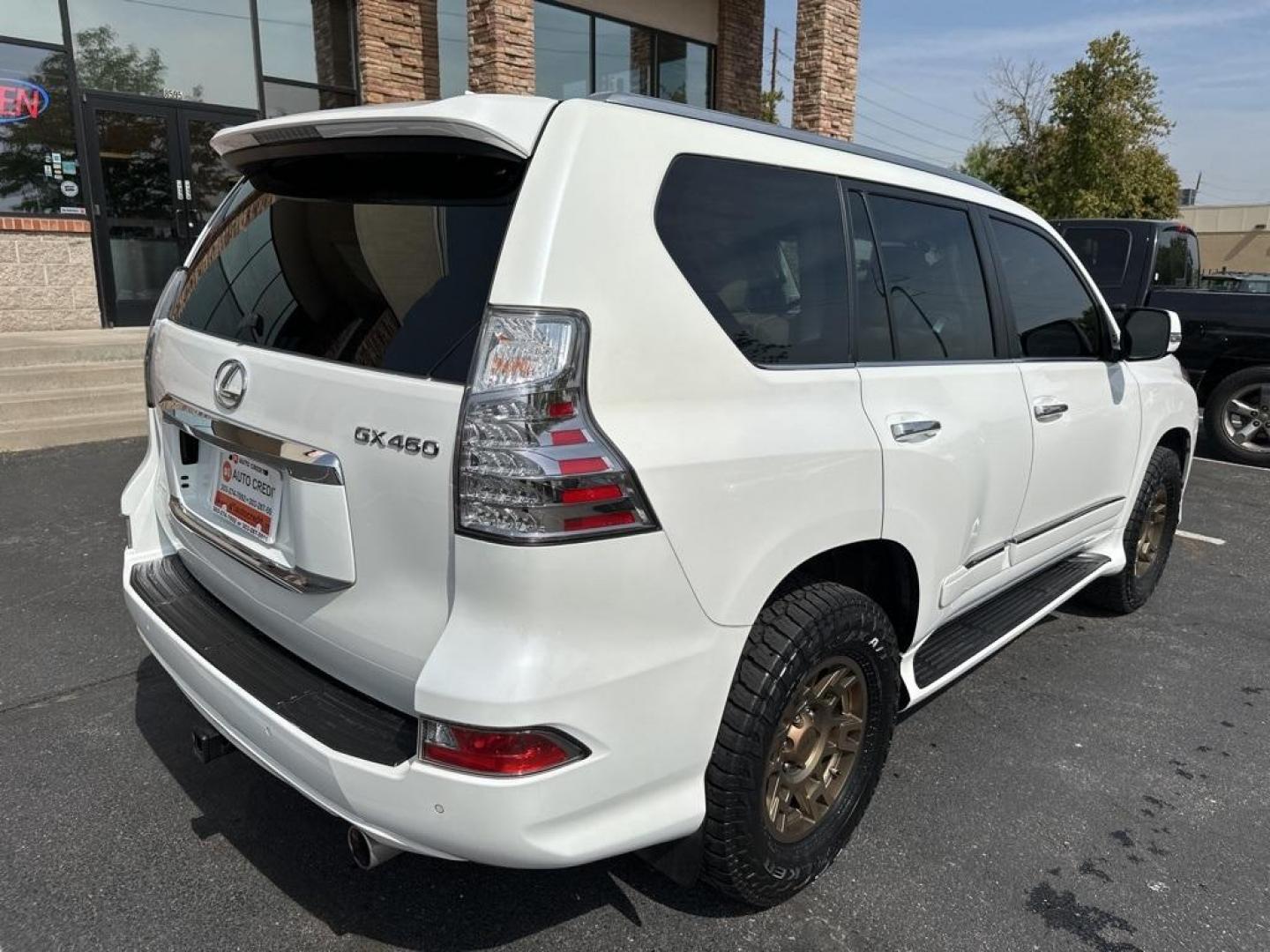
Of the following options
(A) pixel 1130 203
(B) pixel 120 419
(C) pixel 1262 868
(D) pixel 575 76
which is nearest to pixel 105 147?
(B) pixel 120 419

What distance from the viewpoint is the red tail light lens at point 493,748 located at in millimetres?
1688

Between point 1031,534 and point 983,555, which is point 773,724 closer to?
point 983,555

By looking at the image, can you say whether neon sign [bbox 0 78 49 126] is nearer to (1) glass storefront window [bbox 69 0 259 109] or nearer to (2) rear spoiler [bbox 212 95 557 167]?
(1) glass storefront window [bbox 69 0 259 109]

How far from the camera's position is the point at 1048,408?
321 cm

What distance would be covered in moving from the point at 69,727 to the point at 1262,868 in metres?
3.83

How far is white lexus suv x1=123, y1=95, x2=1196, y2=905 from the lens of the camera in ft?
5.62

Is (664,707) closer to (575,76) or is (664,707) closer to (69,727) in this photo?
(69,727)

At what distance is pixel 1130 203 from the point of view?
68.9 feet

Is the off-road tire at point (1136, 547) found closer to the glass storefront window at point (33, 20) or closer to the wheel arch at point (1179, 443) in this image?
the wheel arch at point (1179, 443)

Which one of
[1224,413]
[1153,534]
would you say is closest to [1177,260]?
[1224,413]

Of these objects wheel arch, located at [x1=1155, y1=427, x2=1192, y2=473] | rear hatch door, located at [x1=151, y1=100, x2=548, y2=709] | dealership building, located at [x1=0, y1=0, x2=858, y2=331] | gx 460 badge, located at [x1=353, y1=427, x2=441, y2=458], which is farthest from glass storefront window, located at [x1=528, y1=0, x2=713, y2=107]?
gx 460 badge, located at [x1=353, y1=427, x2=441, y2=458]

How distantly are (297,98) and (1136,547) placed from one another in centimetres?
1037

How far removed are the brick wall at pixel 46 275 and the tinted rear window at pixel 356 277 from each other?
8.36 meters

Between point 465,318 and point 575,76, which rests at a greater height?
point 575,76
